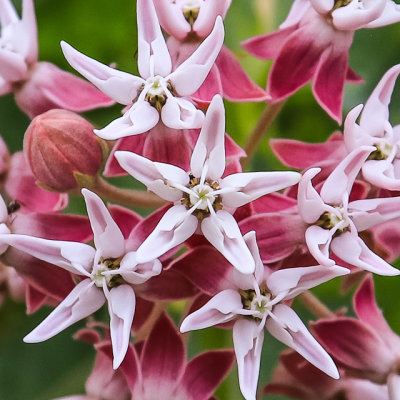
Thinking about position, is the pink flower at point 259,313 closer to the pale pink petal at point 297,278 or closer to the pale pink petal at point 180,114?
the pale pink petal at point 297,278

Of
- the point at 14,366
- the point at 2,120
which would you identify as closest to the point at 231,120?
the point at 2,120

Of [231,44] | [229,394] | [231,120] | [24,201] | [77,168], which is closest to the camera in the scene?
[77,168]

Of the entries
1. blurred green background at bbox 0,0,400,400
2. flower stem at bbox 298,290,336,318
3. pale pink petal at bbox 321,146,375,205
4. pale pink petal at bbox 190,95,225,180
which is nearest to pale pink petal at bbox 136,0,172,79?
pale pink petal at bbox 190,95,225,180

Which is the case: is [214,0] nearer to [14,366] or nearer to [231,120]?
[231,120]

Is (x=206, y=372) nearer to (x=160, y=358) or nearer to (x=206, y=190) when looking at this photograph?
(x=160, y=358)

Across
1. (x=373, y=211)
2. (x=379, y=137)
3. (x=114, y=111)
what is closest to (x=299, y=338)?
(x=373, y=211)

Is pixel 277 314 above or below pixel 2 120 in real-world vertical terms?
above

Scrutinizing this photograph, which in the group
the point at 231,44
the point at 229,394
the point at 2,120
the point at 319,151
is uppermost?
the point at 319,151

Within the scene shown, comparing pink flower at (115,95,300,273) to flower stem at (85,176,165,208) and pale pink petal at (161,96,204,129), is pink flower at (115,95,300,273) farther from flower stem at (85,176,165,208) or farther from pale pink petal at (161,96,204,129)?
flower stem at (85,176,165,208)
